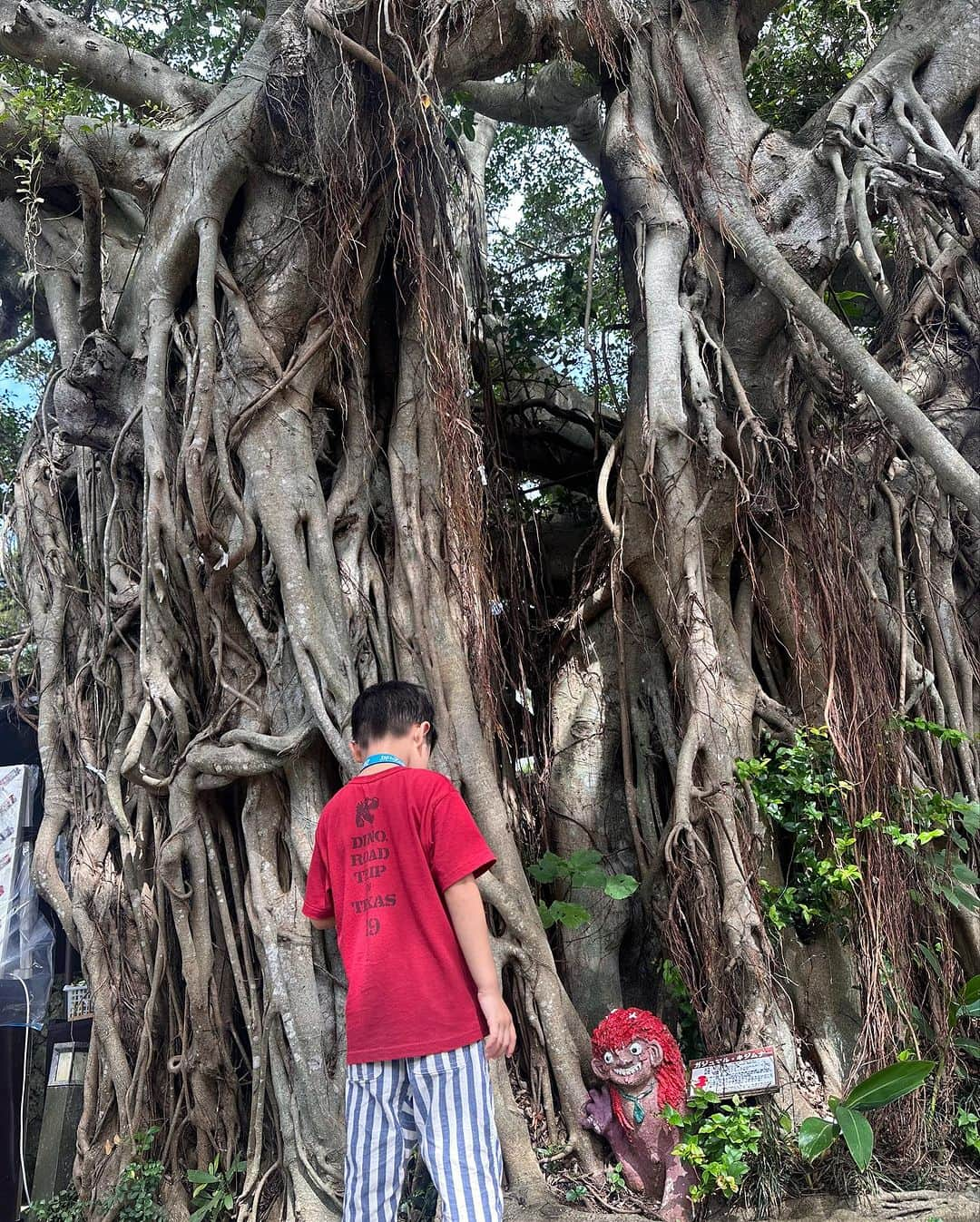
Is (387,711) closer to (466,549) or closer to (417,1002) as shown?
(417,1002)

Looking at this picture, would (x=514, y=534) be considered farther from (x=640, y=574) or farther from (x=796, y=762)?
(x=796, y=762)

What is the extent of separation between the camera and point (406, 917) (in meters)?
1.87

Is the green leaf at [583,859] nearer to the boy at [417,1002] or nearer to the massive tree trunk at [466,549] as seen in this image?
the massive tree trunk at [466,549]

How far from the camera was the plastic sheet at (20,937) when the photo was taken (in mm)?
3416

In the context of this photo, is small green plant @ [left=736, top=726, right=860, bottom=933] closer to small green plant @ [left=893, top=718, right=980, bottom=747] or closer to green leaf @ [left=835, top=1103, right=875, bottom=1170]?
small green plant @ [left=893, top=718, right=980, bottom=747]

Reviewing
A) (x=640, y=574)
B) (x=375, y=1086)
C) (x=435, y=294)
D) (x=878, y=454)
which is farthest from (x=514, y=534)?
(x=375, y=1086)

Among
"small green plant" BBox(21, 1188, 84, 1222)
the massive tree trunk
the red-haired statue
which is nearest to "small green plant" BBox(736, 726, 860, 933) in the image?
the massive tree trunk

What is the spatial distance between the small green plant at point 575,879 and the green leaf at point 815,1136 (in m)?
0.72

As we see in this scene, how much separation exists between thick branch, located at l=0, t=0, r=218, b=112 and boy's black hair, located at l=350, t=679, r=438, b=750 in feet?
10.3

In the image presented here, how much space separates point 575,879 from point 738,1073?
704 mm

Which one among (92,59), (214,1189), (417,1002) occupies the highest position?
(92,59)

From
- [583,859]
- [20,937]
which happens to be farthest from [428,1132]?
[20,937]

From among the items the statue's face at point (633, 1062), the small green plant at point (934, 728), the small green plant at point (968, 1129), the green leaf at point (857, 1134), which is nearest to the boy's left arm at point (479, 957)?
the statue's face at point (633, 1062)

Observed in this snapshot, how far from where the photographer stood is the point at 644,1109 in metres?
2.54
